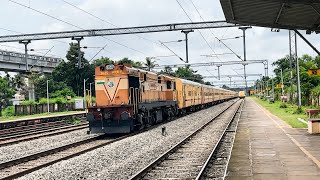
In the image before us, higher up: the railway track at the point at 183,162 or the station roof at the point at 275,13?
the station roof at the point at 275,13

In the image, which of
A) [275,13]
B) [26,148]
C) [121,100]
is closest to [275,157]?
[275,13]

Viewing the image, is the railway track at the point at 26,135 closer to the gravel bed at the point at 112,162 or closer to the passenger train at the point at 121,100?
the passenger train at the point at 121,100

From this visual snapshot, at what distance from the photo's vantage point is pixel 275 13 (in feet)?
43.3

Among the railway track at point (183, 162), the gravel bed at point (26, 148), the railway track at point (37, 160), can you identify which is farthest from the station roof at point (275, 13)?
the gravel bed at point (26, 148)

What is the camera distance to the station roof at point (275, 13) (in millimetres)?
11784

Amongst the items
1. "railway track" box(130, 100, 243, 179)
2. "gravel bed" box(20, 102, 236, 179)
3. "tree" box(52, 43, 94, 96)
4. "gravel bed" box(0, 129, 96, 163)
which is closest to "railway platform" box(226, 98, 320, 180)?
"railway track" box(130, 100, 243, 179)

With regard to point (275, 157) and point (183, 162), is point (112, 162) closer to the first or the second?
point (183, 162)

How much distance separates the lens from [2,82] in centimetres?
6738

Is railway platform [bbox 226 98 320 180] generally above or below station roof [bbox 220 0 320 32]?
below

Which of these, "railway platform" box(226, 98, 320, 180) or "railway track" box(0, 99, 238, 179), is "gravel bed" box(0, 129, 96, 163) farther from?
"railway platform" box(226, 98, 320, 180)

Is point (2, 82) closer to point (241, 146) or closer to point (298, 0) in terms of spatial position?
point (241, 146)

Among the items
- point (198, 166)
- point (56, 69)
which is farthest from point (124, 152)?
point (56, 69)

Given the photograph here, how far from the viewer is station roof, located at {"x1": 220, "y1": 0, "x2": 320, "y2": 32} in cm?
1178

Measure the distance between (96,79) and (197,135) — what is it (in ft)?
19.4
